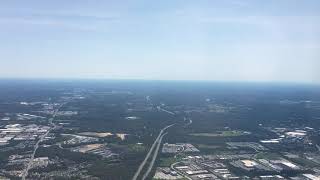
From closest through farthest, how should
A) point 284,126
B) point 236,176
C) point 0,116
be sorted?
point 236,176, point 284,126, point 0,116

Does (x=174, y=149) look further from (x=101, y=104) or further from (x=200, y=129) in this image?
(x=101, y=104)

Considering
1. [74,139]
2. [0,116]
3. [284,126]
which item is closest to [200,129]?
[284,126]

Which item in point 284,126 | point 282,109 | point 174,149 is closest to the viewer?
point 174,149

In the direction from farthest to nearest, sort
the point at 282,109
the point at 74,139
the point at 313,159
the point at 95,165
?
the point at 282,109 < the point at 74,139 < the point at 313,159 < the point at 95,165

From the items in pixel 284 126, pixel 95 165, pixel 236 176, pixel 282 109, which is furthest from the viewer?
pixel 282 109

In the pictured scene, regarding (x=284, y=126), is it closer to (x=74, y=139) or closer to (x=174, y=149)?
(x=174, y=149)

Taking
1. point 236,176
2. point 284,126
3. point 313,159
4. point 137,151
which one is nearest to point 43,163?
point 137,151

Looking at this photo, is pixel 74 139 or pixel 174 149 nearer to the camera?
pixel 174 149

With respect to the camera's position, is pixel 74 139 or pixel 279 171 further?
pixel 74 139
